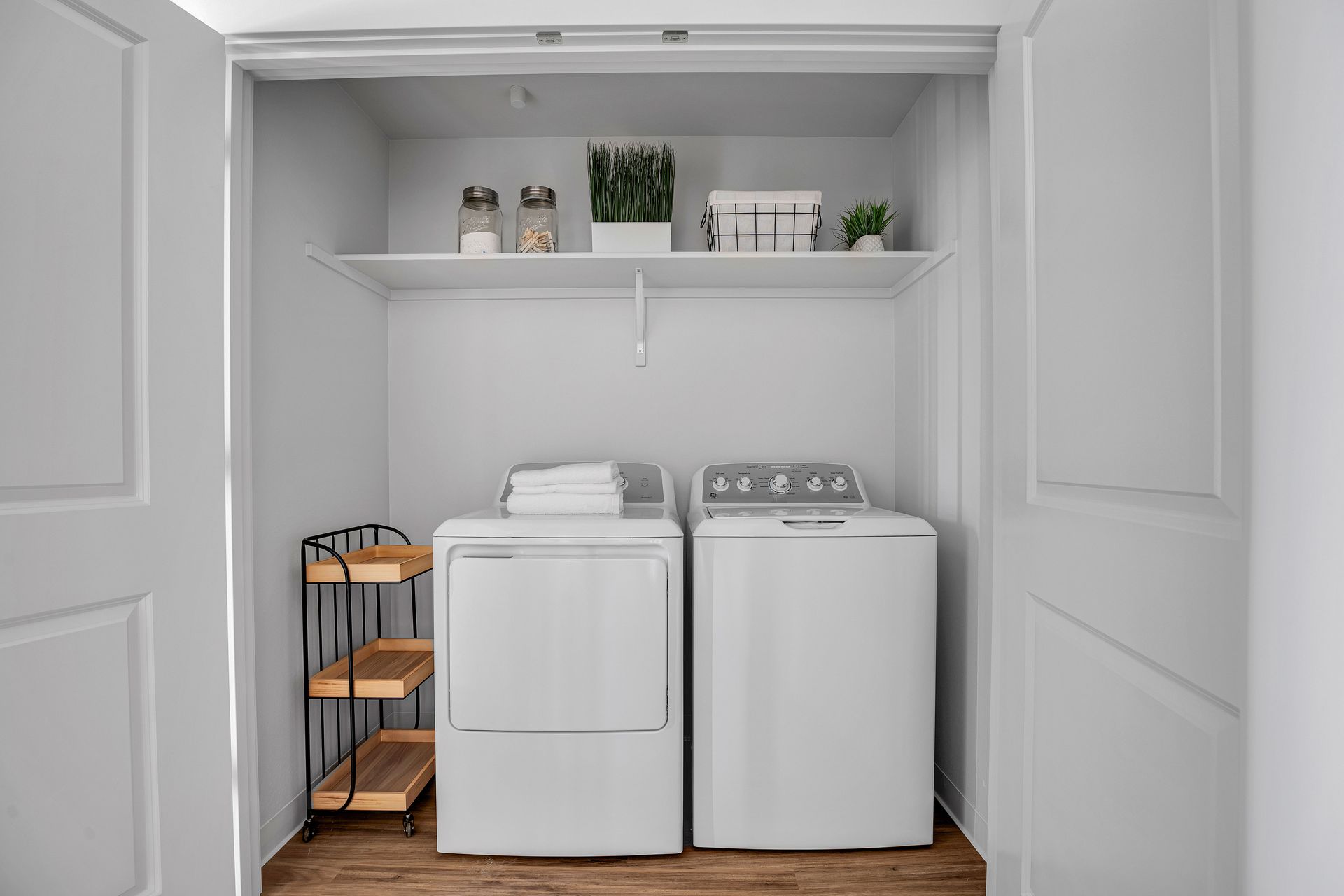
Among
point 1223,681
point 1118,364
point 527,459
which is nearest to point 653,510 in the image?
point 527,459

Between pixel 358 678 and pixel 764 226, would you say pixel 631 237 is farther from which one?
pixel 358 678

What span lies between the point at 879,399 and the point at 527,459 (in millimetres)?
1252

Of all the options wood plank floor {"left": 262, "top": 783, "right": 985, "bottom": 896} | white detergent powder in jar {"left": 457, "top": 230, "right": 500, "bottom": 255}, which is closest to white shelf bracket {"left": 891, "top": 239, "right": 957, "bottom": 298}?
white detergent powder in jar {"left": 457, "top": 230, "right": 500, "bottom": 255}

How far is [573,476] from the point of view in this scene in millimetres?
1848

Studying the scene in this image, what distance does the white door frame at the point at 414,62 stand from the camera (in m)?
1.35

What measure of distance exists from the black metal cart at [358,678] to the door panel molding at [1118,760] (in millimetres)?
1442

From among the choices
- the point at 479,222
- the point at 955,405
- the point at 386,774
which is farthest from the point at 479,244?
the point at 386,774

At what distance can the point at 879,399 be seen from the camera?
2.35 meters

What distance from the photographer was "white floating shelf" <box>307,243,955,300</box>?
1923mm

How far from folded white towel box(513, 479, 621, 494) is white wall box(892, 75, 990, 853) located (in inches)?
36.8

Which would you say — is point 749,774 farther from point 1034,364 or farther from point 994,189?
point 994,189

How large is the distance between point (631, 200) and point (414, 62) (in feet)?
2.40

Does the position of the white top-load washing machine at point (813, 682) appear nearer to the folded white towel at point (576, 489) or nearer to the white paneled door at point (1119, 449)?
the folded white towel at point (576, 489)

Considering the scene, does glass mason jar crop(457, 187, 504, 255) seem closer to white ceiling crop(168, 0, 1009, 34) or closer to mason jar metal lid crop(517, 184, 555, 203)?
mason jar metal lid crop(517, 184, 555, 203)
